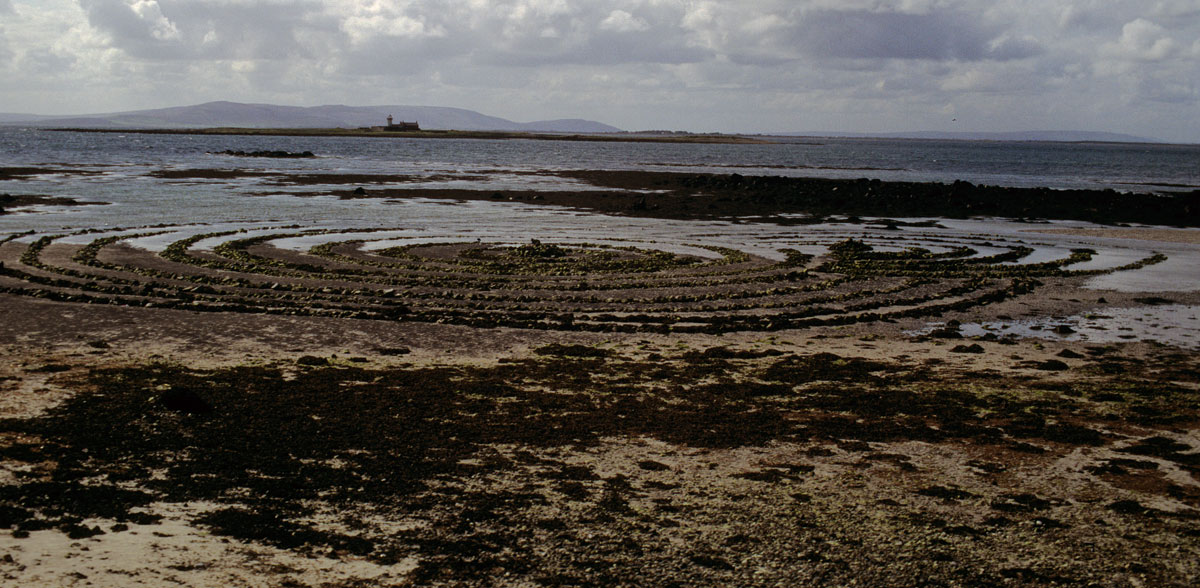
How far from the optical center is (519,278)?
21922 mm

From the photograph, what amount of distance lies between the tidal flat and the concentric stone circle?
0.15m

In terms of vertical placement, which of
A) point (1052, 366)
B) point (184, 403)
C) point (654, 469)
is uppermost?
point (184, 403)

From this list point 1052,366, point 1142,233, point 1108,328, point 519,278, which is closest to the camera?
point 1052,366

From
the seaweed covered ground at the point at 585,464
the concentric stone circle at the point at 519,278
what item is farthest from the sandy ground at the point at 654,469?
the concentric stone circle at the point at 519,278

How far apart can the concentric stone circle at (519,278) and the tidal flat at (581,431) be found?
0.15 m

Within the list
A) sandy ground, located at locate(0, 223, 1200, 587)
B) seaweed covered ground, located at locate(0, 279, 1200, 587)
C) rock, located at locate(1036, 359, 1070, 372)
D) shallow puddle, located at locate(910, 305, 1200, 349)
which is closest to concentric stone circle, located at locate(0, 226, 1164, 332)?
shallow puddle, located at locate(910, 305, 1200, 349)

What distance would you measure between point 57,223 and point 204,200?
1144 cm

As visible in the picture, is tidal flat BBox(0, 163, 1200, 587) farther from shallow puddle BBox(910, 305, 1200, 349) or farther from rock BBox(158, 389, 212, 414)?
Result: shallow puddle BBox(910, 305, 1200, 349)

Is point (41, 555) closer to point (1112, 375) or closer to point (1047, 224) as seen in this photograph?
point (1112, 375)

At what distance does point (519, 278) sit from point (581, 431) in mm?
11489

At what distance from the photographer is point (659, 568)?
7.44m

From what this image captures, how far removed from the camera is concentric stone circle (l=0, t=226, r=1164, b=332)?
17766mm

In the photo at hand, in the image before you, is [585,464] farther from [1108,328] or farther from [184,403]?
[1108,328]

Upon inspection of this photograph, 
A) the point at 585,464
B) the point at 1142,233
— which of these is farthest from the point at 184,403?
the point at 1142,233
